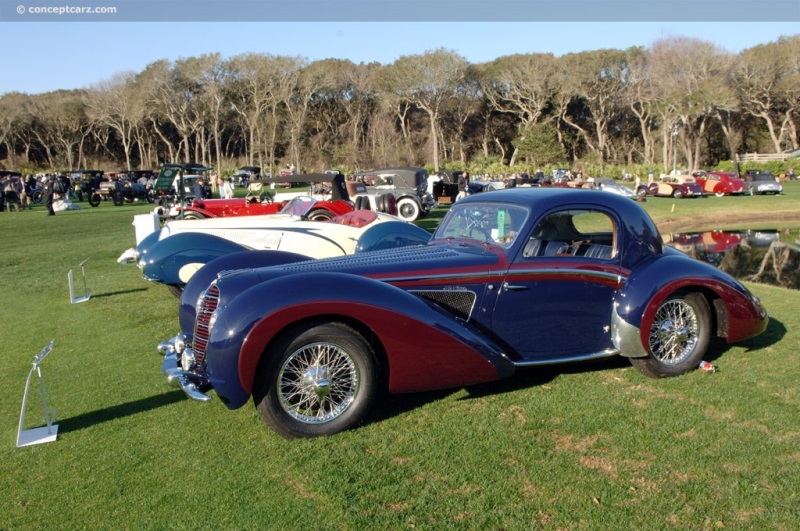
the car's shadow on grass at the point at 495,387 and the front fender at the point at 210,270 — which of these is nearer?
the car's shadow on grass at the point at 495,387

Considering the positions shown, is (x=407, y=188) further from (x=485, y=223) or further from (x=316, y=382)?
(x=316, y=382)

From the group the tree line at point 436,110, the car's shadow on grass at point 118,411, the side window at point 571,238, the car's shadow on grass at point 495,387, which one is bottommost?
the car's shadow on grass at point 118,411

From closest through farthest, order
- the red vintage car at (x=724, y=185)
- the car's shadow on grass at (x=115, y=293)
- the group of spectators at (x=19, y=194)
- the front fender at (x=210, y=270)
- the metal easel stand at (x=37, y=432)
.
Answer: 1. the metal easel stand at (x=37, y=432)
2. the front fender at (x=210, y=270)
3. the car's shadow on grass at (x=115, y=293)
4. the group of spectators at (x=19, y=194)
5. the red vintage car at (x=724, y=185)

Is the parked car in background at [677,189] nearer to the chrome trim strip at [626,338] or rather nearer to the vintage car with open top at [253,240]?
the vintage car with open top at [253,240]

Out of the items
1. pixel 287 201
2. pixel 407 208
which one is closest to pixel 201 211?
pixel 287 201

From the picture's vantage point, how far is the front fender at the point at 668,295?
519 cm

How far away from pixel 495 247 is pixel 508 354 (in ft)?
2.87

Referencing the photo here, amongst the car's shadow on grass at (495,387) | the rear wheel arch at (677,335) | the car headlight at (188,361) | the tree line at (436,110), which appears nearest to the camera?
the car headlight at (188,361)

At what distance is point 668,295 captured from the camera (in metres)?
5.31

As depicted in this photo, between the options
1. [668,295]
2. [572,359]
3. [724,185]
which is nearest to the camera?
[572,359]

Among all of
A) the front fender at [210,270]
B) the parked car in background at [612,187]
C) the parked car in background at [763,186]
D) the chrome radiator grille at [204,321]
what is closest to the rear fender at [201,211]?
the front fender at [210,270]

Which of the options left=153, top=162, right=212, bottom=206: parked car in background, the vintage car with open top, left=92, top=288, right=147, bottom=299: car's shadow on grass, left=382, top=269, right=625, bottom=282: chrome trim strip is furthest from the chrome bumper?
left=153, top=162, right=212, bottom=206: parked car in background

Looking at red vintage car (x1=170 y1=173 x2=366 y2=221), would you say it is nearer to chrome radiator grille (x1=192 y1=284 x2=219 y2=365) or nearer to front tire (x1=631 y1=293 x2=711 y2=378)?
chrome radiator grille (x1=192 y1=284 x2=219 y2=365)

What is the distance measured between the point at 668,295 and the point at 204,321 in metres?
3.75
